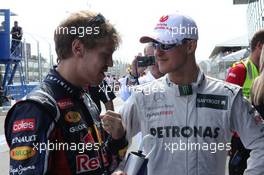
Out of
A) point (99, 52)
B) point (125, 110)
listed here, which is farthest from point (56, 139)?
point (125, 110)

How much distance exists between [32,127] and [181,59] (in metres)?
1.13

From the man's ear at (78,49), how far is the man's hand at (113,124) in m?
0.32

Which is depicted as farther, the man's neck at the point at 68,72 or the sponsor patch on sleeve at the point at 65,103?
the man's neck at the point at 68,72

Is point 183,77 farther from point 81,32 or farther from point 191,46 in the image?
point 81,32

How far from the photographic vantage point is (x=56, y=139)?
1716 mm

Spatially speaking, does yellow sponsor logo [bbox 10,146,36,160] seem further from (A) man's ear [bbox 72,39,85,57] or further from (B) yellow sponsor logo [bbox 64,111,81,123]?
(A) man's ear [bbox 72,39,85,57]

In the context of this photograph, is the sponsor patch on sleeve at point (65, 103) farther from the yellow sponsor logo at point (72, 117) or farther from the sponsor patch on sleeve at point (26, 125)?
the sponsor patch on sleeve at point (26, 125)

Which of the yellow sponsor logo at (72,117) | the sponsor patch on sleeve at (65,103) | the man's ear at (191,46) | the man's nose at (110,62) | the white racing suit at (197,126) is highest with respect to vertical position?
the man's ear at (191,46)

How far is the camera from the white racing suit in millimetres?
2312

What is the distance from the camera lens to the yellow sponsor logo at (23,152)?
160cm

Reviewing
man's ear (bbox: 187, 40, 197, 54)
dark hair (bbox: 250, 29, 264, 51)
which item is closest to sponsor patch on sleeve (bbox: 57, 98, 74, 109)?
man's ear (bbox: 187, 40, 197, 54)

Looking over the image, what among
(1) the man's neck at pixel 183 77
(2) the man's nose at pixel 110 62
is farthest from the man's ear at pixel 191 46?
(2) the man's nose at pixel 110 62

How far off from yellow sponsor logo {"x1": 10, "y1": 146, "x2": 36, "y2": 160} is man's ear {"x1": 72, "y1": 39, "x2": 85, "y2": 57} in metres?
0.53

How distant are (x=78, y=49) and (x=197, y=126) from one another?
0.81 m
